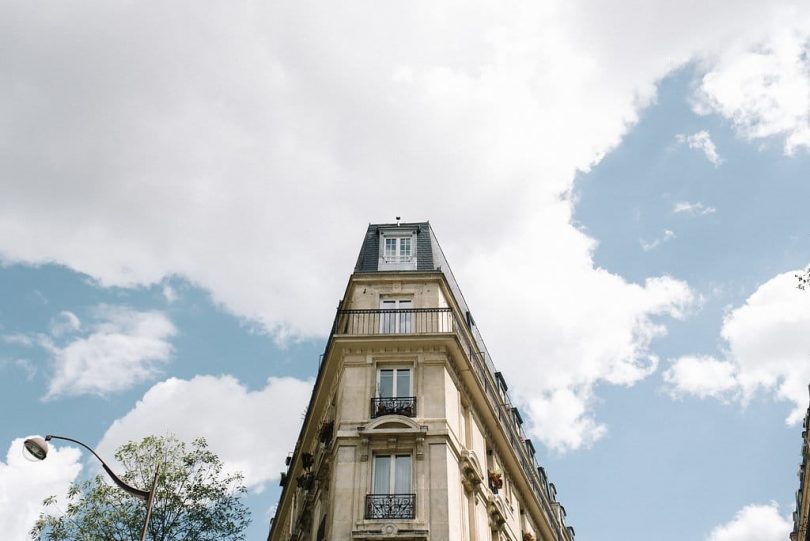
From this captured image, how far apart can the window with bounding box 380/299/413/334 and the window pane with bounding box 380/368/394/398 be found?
1.36 meters

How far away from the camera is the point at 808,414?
147ft

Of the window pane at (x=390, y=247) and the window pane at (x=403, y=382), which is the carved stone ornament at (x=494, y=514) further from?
Result: the window pane at (x=390, y=247)

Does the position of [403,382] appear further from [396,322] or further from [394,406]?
[396,322]

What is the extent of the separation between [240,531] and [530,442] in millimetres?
14362

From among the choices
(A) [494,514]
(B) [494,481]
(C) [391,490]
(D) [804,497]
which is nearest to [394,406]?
(C) [391,490]

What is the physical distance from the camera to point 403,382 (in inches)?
874

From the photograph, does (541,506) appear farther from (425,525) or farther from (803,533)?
(803,533)

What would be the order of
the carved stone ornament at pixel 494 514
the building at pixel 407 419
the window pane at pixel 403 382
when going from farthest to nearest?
the carved stone ornament at pixel 494 514 < the window pane at pixel 403 382 < the building at pixel 407 419

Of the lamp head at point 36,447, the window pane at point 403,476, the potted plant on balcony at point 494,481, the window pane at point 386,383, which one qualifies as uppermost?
the window pane at point 386,383

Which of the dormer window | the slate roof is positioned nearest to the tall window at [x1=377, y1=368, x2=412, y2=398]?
the slate roof

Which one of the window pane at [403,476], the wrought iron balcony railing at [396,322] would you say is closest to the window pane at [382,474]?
the window pane at [403,476]

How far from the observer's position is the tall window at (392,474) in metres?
19.7

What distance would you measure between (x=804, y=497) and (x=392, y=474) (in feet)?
128

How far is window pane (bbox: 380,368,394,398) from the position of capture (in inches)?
862
